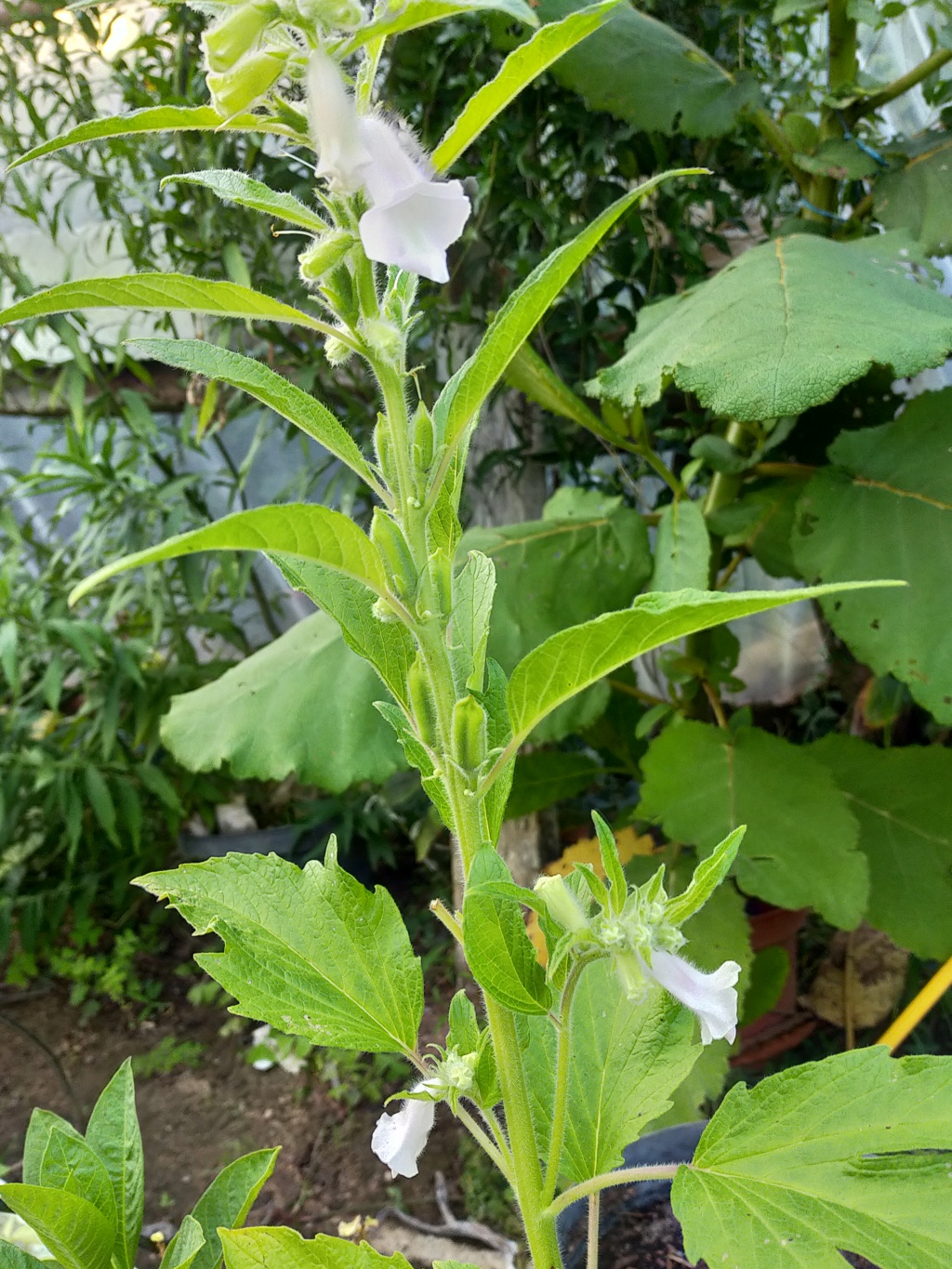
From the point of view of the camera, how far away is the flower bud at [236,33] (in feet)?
0.89

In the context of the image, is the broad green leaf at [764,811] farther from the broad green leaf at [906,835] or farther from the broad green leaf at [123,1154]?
the broad green leaf at [123,1154]

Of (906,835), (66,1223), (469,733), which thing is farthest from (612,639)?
(906,835)

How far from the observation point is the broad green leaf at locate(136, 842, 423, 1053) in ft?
1.25

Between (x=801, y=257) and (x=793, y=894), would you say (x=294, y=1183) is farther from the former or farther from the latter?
(x=801, y=257)

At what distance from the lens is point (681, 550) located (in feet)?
2.69

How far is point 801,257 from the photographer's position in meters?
0.71

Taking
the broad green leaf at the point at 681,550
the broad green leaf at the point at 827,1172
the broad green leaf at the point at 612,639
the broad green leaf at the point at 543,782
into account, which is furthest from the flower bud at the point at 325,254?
the broad green leaf at the point at 543,782

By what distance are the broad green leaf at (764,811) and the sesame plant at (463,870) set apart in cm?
34

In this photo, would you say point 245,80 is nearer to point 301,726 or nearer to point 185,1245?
point 185,1245

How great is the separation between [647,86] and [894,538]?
1.82 ft

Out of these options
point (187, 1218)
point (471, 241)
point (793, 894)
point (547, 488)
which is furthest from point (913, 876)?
point (471, 241)

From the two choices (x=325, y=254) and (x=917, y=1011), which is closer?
(x=325, y=254)

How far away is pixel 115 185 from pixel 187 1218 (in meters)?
1.41

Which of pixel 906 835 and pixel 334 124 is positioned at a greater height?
pixel 334 124
